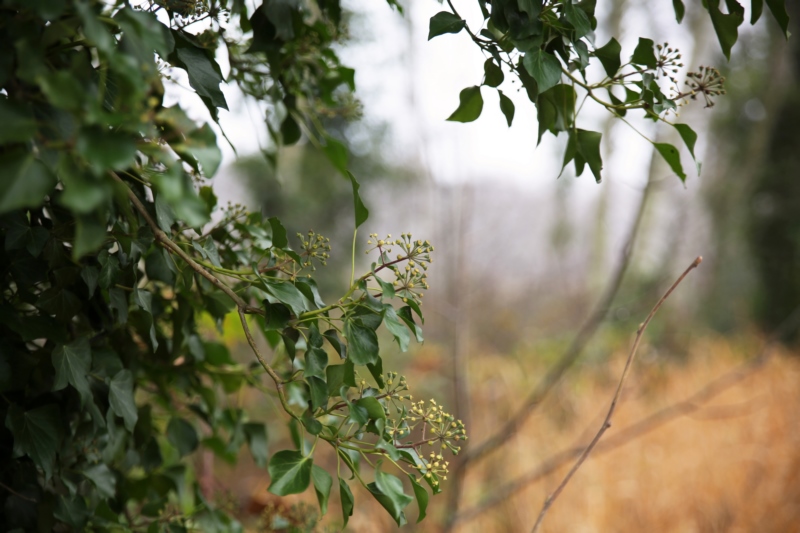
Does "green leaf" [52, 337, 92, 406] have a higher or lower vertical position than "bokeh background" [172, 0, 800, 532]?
lower

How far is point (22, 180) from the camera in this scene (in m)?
0.25

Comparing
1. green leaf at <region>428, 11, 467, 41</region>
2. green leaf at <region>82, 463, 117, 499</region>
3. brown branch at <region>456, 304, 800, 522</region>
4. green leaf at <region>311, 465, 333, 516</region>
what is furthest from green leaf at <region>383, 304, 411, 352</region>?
brown branch at <region>456, 304, 800, 522</region>

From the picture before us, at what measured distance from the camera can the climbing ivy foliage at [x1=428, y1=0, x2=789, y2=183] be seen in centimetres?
44

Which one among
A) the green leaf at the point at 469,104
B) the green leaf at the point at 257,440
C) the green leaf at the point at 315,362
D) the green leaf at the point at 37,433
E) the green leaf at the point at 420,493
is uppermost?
the green leaf at the point at 469,104

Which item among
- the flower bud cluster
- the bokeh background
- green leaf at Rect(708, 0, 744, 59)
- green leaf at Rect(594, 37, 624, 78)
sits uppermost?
the bokeh background

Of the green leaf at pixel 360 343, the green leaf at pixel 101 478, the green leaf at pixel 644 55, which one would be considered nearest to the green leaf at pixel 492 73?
the green leaf at pixel 644 55

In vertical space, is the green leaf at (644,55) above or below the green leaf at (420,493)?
above

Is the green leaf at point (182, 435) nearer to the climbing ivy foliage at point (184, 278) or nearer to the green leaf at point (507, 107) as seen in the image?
the climbing ivy foliage at point (184, 278)

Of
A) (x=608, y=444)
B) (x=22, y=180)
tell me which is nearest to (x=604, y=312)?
(x=608, y=444)

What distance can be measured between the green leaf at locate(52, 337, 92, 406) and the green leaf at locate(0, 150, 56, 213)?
226 millimetres

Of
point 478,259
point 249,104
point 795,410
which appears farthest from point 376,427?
point 478,259

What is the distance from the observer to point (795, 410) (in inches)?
87.9

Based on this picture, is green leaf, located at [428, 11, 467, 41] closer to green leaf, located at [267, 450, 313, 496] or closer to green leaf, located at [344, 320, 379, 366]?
green leaf, located at [344, 320, 379, 366]

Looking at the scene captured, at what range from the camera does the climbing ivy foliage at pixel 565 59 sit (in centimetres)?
44
